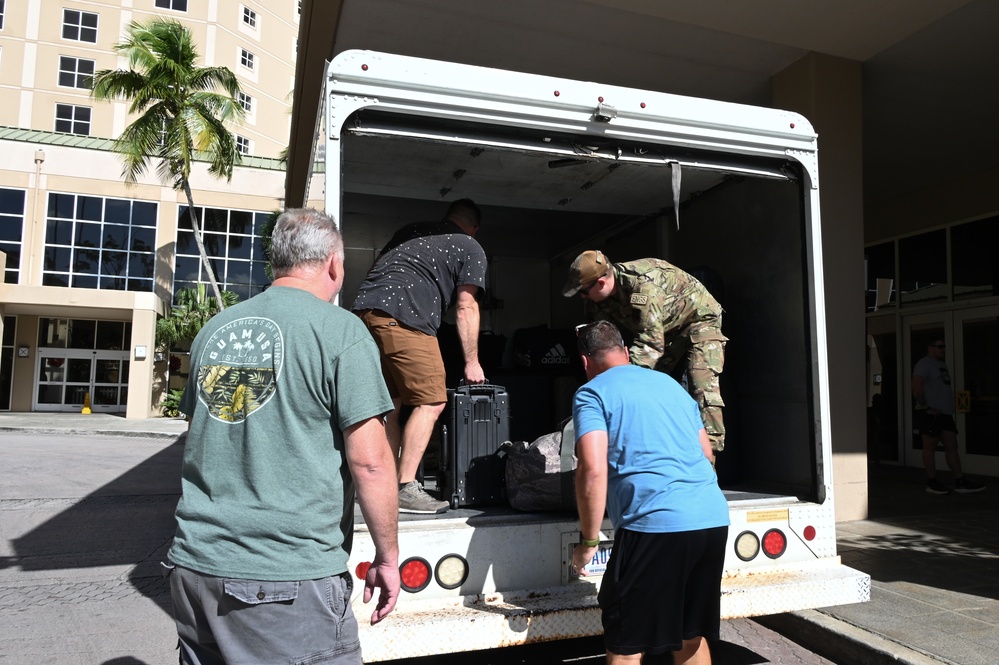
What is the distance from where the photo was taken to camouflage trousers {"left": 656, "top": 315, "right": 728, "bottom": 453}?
3.79 metres

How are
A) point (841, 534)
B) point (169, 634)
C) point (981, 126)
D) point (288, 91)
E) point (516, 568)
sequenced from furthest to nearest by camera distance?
1. point (288, 91)
2. point (981, 126)
3. point (841, 534)
4. point (169, 634)
5. point (516, 568)

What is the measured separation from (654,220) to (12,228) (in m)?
26.3

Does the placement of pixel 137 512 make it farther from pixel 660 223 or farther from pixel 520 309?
pixel 660 223

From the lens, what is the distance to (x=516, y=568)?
3066 mm

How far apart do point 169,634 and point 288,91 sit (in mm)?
37076

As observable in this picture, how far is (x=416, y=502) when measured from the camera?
10.9 ft

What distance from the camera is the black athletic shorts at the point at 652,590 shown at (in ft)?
8.28

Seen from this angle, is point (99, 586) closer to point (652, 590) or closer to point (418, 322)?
point (418, 322)

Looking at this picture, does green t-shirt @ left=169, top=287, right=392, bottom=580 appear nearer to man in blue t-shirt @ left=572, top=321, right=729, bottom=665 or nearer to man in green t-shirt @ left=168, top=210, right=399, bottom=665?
man in green t-shirt @ left=168, top=210, right=399, bottom=665

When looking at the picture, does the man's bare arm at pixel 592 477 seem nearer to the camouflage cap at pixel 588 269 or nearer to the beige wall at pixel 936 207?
the camouflage cap at pixel 588 269

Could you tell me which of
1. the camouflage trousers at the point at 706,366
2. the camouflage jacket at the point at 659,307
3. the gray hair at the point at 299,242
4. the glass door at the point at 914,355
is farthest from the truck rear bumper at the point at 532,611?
the glass door at the point at 914,355

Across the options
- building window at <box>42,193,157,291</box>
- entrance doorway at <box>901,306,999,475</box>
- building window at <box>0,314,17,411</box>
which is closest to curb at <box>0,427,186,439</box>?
building window at <box>0,314,17,411</box>

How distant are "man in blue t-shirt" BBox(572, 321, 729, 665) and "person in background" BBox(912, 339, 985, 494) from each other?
21.0ft

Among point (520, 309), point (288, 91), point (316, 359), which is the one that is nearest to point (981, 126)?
point (520, 309)
